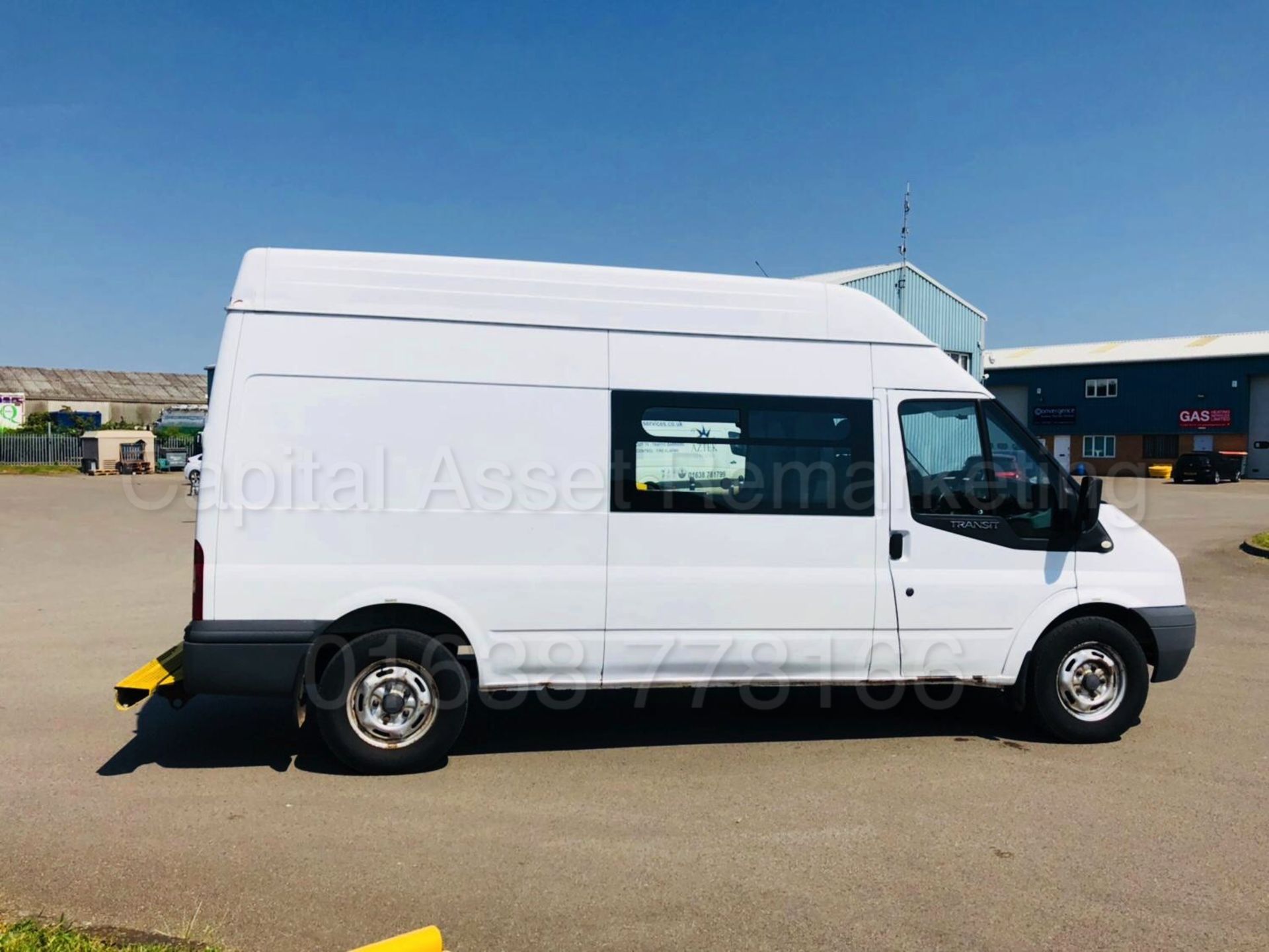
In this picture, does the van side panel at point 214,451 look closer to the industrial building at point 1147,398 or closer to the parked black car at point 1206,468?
the parked black car at point 1206,468

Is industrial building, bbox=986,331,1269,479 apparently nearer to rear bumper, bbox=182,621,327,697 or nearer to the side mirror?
the side mirror

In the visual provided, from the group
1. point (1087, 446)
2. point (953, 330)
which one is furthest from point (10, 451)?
point (1087, 446)

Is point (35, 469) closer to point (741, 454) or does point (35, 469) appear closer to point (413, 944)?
point (741, 454)

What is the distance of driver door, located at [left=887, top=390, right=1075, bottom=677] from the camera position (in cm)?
592

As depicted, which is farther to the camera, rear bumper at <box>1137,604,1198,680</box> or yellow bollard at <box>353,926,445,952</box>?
rear bumper at <box>1137,604,1198,680</box>

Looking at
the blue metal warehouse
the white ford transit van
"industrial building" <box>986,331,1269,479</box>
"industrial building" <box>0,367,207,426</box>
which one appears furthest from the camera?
"industrial building" <box>0,367,207,426</box>

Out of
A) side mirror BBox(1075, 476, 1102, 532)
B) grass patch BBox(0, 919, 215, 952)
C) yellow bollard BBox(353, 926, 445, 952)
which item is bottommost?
grass patch BBox(0, 919, 215, 952)

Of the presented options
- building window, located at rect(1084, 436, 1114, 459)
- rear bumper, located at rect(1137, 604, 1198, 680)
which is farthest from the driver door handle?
building window, located at rect(1084, 436, 1114, 459)

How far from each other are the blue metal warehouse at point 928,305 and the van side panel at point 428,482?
85.0ft

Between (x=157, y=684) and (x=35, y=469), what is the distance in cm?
5625

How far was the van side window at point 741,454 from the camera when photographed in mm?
5672

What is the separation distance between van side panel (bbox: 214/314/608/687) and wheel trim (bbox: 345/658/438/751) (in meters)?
0.33

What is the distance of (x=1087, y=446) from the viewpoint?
60.2 m

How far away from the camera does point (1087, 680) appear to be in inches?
243
